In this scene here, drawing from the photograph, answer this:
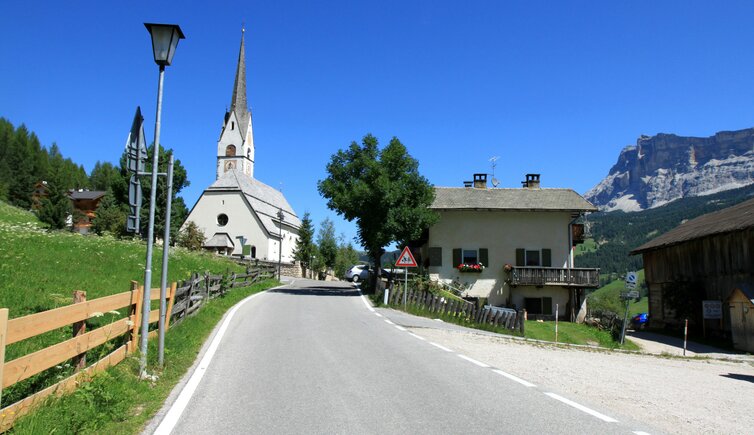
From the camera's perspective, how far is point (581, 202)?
35.8 meters

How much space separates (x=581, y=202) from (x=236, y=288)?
22.7 metres

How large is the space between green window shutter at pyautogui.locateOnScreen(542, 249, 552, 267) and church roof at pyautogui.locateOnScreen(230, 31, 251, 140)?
66418 mm

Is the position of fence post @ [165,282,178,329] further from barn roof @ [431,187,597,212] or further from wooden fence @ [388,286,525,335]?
barn roof @ [431,187,597,212]

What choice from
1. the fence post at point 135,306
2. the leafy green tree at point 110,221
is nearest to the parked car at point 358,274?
the leafy green tree at point 110,221

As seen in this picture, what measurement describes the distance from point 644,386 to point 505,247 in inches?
1063

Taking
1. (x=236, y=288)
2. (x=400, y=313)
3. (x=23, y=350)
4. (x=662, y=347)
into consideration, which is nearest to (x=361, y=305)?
(x=400, y=313)

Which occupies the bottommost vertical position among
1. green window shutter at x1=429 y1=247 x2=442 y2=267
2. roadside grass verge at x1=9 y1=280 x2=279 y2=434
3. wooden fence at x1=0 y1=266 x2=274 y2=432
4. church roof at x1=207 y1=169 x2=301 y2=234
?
roadside grass verge at x1=9 y1=280 x2=279 y2=434

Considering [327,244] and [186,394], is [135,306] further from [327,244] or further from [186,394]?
[327,244]

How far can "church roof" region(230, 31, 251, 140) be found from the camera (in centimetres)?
9131

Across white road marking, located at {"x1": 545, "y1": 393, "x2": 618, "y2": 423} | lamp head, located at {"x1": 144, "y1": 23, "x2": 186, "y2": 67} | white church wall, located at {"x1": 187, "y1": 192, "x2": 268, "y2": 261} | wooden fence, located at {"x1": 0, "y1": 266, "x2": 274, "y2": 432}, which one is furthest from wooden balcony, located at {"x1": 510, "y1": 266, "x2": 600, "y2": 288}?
white church wall, located at {"x1": 187, "y1": 192, "x2": 268, "y2": 261}

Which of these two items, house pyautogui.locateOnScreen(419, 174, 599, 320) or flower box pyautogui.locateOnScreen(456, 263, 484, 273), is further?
house pyautogui.locateOnScreen(419, 174, 599, 320)

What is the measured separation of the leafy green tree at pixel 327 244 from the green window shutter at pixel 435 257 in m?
37.0

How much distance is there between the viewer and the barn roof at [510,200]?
34938 millimetres

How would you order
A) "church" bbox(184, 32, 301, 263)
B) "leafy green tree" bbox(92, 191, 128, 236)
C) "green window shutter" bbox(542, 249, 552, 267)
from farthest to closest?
"church" bbox(184, 32, 301, 263) → "leafy green tree" bbox(92, 191, 128, 236) → "green window shutter" bbox(542, 249, 552, 267)
